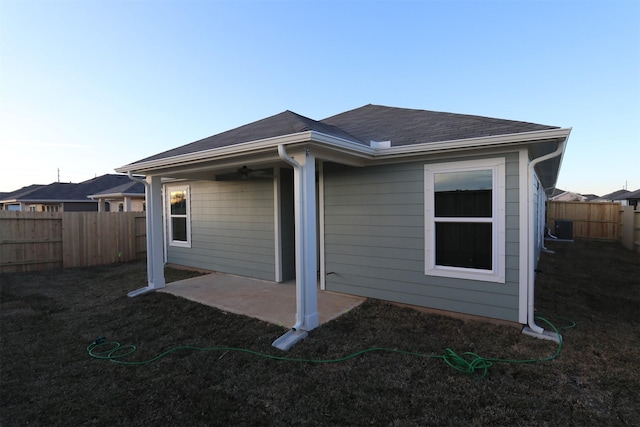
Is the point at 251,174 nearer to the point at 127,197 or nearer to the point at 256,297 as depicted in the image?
the point at 256,297

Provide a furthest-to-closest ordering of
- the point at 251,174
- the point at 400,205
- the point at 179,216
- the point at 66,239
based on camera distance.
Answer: the point at 66,239 < the point at 179,216 < the point at 251,174 < the point at 400,205

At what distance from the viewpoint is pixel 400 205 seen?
4.55 m

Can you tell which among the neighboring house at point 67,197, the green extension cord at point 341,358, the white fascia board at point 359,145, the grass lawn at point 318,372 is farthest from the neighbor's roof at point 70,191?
the green extension cord at point 341,358

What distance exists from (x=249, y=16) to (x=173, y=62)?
101 inches

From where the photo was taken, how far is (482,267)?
13.1ft

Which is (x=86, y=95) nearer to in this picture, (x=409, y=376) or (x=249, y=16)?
(x=249, y=16)

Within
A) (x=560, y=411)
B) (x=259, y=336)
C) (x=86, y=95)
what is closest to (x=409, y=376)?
(x=560, y=411)

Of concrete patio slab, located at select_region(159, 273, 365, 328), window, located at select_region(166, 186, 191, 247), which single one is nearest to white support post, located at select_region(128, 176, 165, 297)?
concrete patio slab, located at select_region(159, 273, 365, 328)

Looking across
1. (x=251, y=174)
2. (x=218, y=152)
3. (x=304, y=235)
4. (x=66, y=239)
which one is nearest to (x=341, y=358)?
(x=304, y=235)

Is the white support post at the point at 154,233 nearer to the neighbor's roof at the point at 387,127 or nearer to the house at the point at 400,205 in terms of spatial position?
the house at the point at 400,205

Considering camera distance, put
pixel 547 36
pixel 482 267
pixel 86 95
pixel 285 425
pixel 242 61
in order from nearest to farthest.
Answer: pixel 285 425 < pixel 482 267 < pixel 547 36 < pixel 86 95 < pixel 242 61

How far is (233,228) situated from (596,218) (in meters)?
17.3

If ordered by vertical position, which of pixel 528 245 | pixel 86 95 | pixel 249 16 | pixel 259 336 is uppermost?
pixel 249 16

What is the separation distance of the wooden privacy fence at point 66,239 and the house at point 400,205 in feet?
15.0
